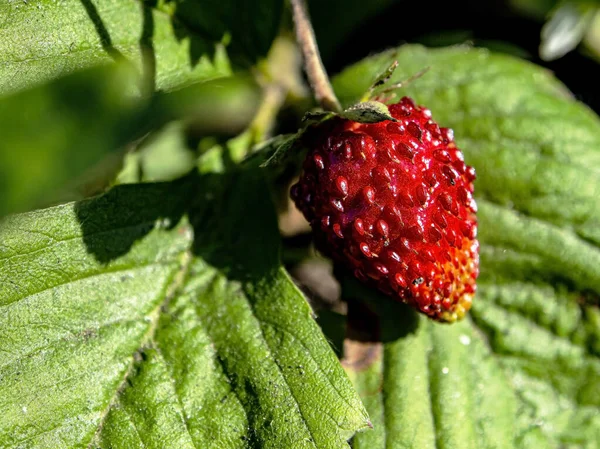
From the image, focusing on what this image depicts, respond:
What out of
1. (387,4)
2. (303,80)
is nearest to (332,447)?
(303,80)

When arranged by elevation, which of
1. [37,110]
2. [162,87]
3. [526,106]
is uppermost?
[37,110]

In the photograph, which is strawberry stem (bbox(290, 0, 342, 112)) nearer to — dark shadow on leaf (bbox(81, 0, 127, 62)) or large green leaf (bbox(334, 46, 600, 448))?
large green leaf (bbox(334, 46, 600, 448))

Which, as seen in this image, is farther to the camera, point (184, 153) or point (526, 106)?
point (184, 153)

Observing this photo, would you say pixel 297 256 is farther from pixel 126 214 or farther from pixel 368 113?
pixel 368 113

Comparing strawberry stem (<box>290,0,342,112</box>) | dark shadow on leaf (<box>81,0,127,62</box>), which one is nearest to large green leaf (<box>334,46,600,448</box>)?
strawberry stem (<box>290,0,342,112</box>)

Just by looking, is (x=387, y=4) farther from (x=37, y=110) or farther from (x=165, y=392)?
(x=37, y=110)

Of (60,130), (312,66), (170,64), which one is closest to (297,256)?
(312,66)
